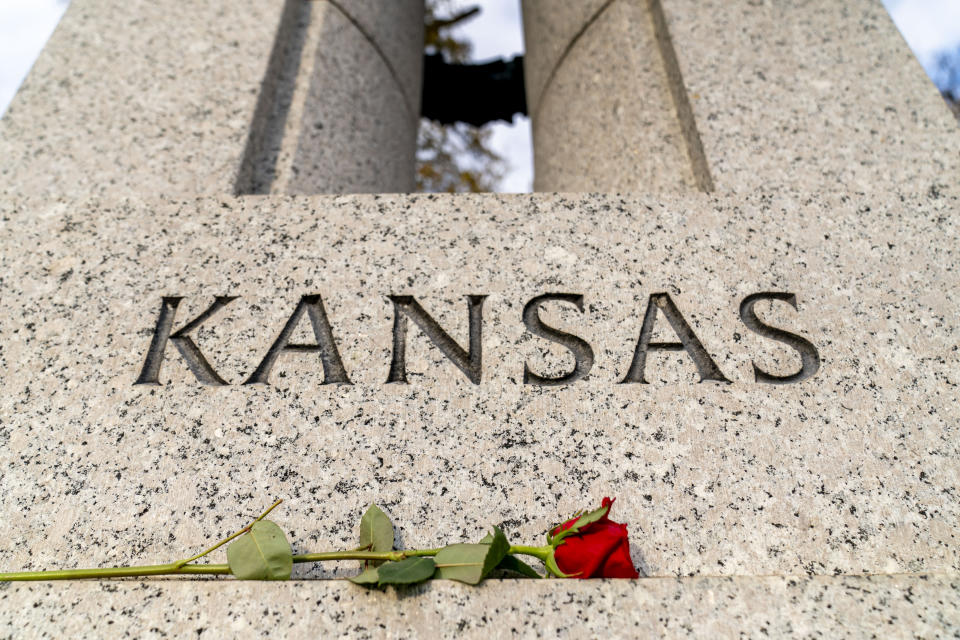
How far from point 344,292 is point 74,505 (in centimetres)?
85

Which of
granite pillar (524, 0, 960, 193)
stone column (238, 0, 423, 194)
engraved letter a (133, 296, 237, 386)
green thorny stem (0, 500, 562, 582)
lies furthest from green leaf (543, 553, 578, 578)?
stone column (238, 0, 423, 194)

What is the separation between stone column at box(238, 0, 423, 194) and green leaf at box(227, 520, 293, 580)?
132 centimetres

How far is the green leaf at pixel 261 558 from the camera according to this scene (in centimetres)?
121

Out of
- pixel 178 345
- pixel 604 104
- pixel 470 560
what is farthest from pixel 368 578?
pixel 604 104

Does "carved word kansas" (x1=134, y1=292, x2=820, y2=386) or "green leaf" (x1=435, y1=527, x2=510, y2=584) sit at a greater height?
"carved word kansas" (x1=134, y1=292, x2=820, y2=386)

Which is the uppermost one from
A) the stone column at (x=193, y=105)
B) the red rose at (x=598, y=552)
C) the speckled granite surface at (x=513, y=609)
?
the stone column at (x=193, y=105)

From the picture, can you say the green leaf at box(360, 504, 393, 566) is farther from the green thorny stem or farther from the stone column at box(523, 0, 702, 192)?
the stone column at box(523, 0, 702, 192)

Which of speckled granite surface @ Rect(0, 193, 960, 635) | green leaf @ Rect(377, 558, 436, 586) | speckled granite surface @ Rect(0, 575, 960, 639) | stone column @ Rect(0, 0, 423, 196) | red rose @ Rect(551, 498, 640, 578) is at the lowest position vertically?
speckled granite surface @ Rect(0, 575, 960, 639)

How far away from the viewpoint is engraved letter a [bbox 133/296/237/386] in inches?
63.8

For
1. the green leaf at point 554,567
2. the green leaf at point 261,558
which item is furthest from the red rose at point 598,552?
the green leaf at point 261,558

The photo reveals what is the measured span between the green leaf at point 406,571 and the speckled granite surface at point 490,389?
0.38 feet

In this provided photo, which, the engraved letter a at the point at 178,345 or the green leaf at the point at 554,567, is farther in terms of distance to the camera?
the engraved letter a at the point at 178,345

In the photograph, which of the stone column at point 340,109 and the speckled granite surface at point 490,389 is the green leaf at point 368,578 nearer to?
the speckled granite surface at point 490,389

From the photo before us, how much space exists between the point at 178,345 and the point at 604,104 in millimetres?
2092
